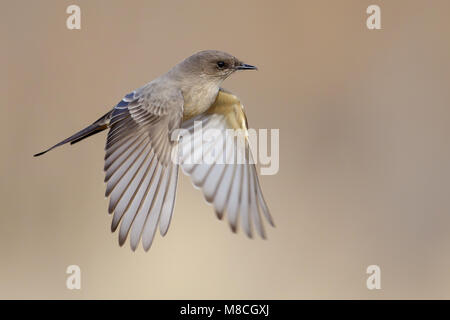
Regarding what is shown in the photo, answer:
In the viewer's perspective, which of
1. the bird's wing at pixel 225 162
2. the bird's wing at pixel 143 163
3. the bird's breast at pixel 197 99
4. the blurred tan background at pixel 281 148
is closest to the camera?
the bird's wing at pixel 143 163

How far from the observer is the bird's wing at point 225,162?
4.05 metres

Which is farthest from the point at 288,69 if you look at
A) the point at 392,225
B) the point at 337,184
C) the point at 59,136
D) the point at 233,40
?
the point at 59,136

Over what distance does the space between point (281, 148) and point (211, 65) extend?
210 centimetres

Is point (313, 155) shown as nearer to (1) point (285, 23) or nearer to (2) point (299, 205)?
(2) point (299, 205)

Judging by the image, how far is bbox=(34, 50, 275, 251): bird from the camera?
327 cm

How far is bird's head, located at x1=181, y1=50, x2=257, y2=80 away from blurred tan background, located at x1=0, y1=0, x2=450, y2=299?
5.89 ft

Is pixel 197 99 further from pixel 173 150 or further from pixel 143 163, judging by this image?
pixel 143 163

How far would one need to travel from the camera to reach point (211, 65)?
13.2 ft

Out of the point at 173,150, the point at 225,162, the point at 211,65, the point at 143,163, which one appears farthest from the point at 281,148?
the point at 143,163

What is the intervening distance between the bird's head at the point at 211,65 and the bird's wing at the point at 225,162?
363 mm

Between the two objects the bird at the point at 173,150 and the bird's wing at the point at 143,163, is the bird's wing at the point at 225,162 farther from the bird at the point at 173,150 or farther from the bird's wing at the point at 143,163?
the bird's wing at the point at 143,163

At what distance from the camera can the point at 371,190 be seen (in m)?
6.04

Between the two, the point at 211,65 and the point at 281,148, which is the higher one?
the point at 211,65

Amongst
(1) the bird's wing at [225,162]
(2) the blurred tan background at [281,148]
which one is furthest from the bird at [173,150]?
(2) the blurred tan background at [281,148]
